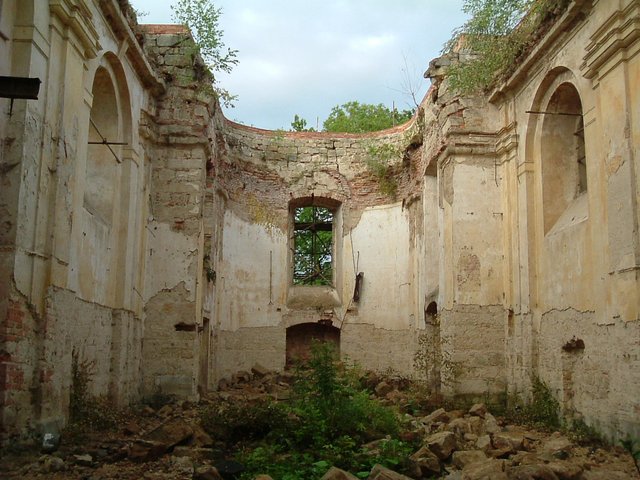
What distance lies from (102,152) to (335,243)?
298 inches

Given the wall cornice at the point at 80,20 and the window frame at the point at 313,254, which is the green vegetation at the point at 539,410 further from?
the wall cornice at the point at 80,20

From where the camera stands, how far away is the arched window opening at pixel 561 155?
10.1 m

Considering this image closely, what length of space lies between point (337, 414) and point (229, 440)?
1.29m

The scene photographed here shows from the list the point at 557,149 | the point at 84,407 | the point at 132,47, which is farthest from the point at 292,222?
the point at 84,407

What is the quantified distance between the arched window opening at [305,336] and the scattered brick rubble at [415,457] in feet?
21.4

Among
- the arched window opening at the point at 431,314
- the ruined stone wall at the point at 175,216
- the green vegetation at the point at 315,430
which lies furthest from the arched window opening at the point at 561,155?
the ruined stone wall at the point at 175,216

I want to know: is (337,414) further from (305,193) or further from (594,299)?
(305,193)

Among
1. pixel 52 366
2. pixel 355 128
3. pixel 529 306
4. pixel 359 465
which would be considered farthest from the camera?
pixel 355 128

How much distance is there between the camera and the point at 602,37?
26.1 feet

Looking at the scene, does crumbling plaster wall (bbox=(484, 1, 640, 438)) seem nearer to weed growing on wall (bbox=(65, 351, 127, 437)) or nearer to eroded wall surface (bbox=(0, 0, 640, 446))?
eroded wall surface (bbox=(0, 0, 640, 446))

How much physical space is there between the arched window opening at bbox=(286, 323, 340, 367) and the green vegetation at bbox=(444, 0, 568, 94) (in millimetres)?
6832

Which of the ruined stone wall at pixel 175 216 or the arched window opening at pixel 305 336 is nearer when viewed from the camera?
the ruined stone wall at pixel 175 216

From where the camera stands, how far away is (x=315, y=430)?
736 centimetres

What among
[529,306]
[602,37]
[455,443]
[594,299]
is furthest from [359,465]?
[602,37]
